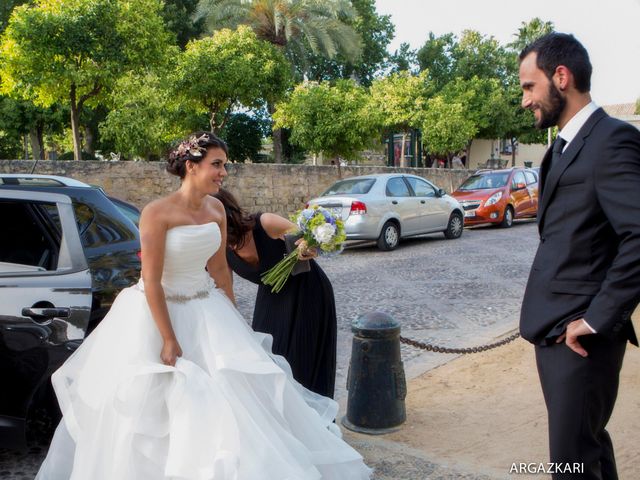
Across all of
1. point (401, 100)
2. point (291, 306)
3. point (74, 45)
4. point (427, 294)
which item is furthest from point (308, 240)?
point (401, 100)

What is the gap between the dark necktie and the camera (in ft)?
8.05

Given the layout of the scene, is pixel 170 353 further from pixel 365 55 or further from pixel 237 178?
pixel 365 55

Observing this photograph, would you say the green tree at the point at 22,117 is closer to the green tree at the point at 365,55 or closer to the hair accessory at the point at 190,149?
the green tree at the point at 365,55

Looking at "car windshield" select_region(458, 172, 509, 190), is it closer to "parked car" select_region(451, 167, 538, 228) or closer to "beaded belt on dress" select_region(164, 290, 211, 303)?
"parked car" select_region(451, 167, 538, 228)

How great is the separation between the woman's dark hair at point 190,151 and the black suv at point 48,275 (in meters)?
0.86

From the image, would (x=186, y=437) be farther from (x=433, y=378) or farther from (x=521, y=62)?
(x=433, y=378)

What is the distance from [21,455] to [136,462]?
64.0 inches

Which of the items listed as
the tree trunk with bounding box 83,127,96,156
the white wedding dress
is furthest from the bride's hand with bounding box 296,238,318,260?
the tree trunk with bounding box 83,127,96,156

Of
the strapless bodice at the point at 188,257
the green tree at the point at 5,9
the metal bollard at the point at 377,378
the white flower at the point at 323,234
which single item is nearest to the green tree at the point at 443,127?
the green tree at the point at 5,9

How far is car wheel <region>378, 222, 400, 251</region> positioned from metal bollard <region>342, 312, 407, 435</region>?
9.31 m

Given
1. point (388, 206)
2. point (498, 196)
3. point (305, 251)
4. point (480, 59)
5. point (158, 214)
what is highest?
point (480, 59)

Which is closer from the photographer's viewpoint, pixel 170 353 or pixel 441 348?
A: pixel 170 353

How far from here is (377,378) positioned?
4.45 metres

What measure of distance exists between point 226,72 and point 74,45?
13.7ft
